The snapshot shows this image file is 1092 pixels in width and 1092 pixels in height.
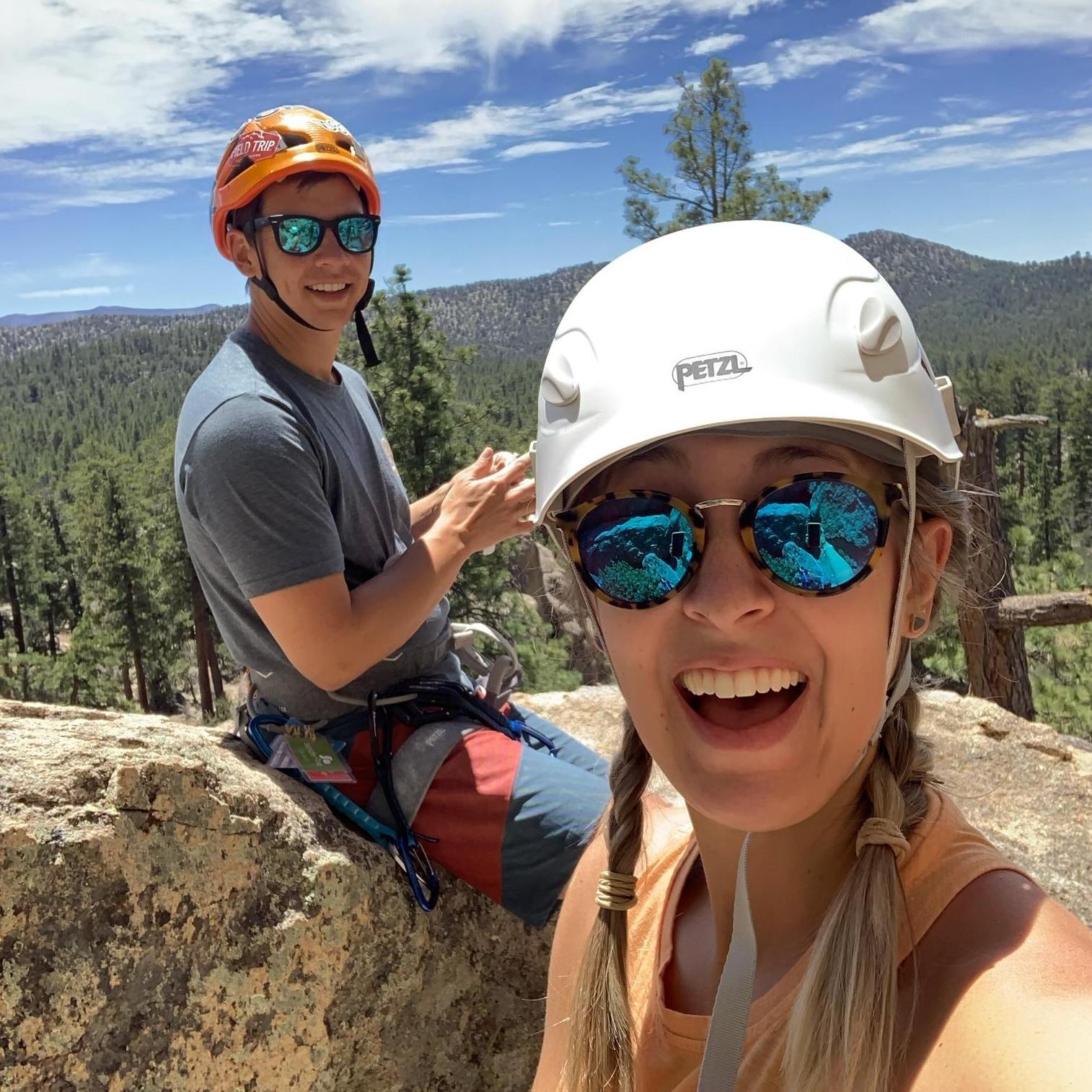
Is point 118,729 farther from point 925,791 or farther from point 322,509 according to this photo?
point 925,791

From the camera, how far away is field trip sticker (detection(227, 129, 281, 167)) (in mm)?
2734

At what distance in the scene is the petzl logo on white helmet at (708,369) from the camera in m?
1.28

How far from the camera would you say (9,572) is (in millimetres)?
49531

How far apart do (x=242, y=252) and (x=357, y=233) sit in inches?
14.1

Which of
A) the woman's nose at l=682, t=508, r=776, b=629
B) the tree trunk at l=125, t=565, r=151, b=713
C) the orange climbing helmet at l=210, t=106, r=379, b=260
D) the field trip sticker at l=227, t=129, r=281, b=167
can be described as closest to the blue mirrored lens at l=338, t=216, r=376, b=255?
the orange climbing helmet at l=210, t=106, r=379, b=260

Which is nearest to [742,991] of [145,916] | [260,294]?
[145,916]

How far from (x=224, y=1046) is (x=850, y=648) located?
2.04m

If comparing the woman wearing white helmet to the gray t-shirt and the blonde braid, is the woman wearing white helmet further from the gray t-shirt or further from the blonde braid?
the gray t-shirt

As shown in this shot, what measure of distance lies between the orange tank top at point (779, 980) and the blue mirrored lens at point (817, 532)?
0.37m

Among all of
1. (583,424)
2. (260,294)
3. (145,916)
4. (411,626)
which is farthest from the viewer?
(260,294)

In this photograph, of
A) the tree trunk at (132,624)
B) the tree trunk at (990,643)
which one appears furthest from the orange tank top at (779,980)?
the tree trunk at (132,624)

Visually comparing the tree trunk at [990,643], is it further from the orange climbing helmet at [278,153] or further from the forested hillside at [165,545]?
the orange climbing helmet at [278,153]

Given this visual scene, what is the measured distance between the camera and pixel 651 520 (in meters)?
1.31

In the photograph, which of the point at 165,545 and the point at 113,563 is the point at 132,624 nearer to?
the point at 113,563
